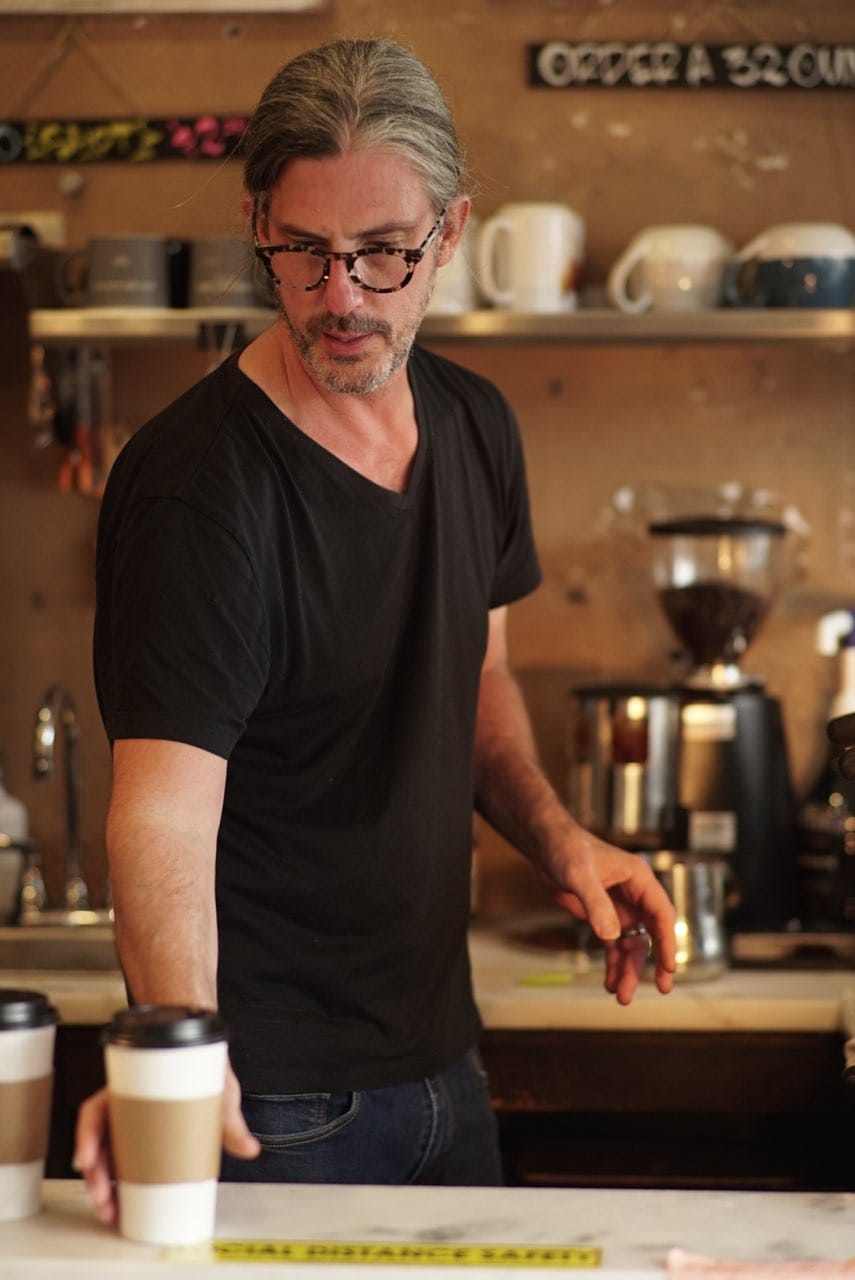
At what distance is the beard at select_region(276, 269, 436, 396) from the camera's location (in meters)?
1.42

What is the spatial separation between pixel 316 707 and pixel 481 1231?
0.54m

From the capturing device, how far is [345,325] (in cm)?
141

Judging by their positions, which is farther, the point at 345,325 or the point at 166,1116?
the point at 345,325

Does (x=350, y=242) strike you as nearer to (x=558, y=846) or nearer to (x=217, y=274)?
(x=558, y=846)

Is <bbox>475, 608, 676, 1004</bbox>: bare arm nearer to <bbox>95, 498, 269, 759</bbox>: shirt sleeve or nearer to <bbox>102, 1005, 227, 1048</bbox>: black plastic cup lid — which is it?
<bbox>95, 498, 269, 759</bbox>: shirt sleeve

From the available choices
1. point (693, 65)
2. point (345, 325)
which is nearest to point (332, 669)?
point (345, 325)

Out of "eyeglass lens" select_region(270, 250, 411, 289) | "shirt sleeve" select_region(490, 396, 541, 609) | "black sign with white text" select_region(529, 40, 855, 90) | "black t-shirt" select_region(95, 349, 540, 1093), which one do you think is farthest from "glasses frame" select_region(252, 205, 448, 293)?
"black sign with white text" select_region(529, 40, 855, 90)

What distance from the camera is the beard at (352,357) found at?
4.66ft

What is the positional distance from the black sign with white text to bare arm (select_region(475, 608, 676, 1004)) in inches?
43.7

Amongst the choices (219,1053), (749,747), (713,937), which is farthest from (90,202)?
(219,1053)

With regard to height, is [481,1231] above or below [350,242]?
below

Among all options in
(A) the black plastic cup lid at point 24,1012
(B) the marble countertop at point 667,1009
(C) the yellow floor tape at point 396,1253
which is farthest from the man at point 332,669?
(B) the marble countertop at point 667,1009

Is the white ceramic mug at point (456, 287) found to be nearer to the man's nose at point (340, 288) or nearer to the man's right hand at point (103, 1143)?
the man's nose at point (340, 288)

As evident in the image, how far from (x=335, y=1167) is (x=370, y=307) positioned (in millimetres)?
759
